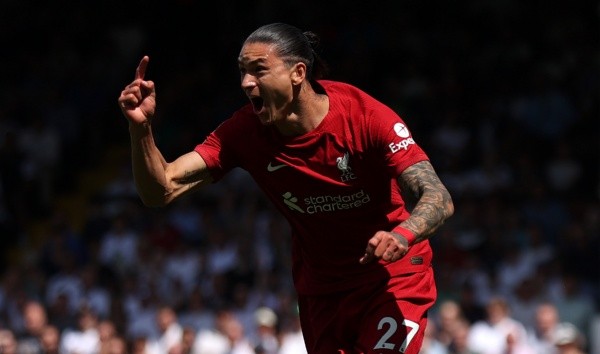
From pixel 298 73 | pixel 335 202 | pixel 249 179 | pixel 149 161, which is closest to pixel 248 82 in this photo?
pixel 298 73

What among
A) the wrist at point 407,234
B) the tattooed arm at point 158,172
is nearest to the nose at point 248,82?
the tattooed arm at point 158,172

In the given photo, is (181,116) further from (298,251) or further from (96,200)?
(298,251)

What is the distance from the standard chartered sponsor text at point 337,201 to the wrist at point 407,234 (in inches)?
27.1

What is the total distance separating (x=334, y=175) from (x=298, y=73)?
0.50 meters

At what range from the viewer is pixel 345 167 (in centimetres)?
592

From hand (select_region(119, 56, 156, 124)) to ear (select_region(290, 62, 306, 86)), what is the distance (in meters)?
0.65

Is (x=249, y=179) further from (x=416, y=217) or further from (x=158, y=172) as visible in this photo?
(x=416, y=217)

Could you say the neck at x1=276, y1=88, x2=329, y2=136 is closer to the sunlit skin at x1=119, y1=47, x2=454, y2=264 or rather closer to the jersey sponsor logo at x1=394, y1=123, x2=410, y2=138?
the sunlit skin at x1=119, y1=47, x2=454, y2=264

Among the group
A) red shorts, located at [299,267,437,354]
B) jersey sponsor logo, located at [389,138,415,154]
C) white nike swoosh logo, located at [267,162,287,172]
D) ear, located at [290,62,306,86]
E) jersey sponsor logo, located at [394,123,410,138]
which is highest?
ear, located at [290,62,306,86]

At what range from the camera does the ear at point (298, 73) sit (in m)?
5.91

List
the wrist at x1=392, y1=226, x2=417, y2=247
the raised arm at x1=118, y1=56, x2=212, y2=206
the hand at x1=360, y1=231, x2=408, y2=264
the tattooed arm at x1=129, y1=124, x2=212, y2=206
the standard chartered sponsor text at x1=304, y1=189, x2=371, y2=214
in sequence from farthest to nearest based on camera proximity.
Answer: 1. the standard chartered sponsor text at x1=304, y1=189, x2=371, y2=214
2. the tattooed arm at x1=129, y1=124, x2=212, y2=206
3. the raised arm at x1=118, y1=56, x2=212, y2=206
4. the wrist at x1=392, y1=226, x2=417, y2=247
5. the hand at x1=360, y1=231, x2=408, y2=264

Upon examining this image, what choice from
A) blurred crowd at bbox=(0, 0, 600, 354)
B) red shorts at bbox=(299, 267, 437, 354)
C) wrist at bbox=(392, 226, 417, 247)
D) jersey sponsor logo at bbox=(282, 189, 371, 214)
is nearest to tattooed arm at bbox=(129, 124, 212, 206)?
jersey sponsor logo at bbox=(282, 189, 371, 214)

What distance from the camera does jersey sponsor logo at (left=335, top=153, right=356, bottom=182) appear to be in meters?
5.91

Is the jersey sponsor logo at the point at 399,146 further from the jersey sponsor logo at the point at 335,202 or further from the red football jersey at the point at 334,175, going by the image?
the jersey sponsor logo at the point at 335,202
